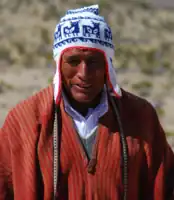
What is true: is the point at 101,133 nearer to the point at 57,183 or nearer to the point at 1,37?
the point at 57,183

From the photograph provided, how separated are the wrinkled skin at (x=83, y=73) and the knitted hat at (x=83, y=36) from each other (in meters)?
0.03

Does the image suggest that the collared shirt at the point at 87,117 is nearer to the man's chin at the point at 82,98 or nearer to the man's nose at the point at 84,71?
the man's chin at the point at 82,98

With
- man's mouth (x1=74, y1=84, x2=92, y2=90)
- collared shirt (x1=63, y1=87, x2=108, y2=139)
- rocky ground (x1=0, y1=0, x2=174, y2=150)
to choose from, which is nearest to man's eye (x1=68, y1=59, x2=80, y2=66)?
man's mouth (x1=74, y1=84, x2=92, y2=90)

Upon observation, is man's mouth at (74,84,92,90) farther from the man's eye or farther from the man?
the man's eye

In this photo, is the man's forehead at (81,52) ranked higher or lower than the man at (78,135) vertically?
higher

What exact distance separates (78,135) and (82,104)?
173 millimetres

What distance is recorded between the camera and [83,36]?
4.01 m

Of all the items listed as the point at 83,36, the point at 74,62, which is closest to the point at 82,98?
the point at 74,62

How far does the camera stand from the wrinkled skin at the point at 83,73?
13.0 ft

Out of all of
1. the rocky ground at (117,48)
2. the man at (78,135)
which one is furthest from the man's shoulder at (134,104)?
the rocky ground at (117,48)

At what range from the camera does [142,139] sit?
4184mm

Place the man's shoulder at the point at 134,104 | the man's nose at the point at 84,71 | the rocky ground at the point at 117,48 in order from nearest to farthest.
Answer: the man's nose at the point at 84,71 < the man's shoulder at the point at 134,104 < the rocky ground at the point at 117,48

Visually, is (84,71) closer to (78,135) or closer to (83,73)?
(83,73)

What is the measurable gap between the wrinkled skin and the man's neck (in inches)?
2.3
